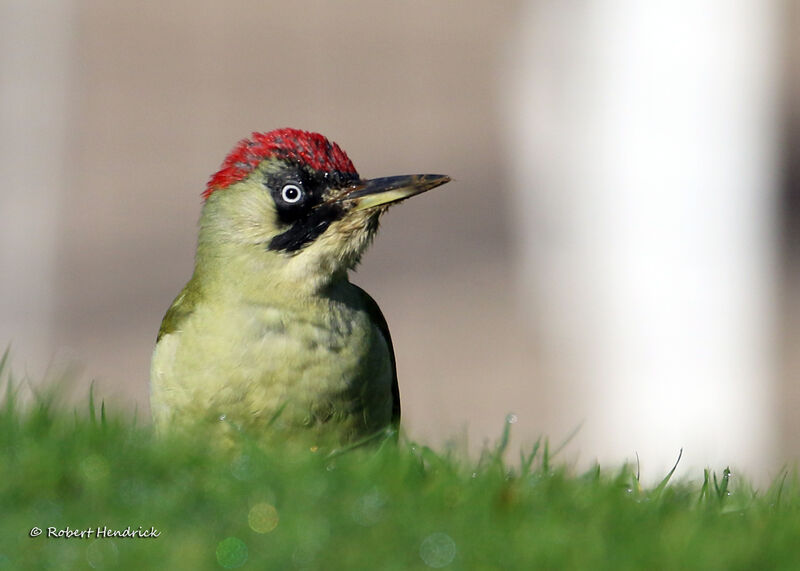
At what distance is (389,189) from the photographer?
486 cm

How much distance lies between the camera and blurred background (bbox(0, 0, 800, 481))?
378 inches

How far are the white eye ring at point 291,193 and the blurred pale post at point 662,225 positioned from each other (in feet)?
16.4

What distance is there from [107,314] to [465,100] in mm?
3012

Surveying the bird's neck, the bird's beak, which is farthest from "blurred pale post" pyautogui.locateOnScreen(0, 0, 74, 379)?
the bird's beak

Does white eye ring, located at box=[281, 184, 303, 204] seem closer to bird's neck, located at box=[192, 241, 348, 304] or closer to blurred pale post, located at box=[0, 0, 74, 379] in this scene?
bird's neck, located at box=[192, 241, 348, 304]

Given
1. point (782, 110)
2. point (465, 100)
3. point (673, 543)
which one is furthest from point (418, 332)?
point (673, 543)

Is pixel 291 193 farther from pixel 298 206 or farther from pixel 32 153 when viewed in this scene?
pixel 32 153

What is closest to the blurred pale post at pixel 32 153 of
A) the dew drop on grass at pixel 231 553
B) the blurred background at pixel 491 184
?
the blurred background at pixel 491 184

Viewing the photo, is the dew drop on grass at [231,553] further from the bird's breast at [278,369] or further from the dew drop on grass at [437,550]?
the bird's breast at [278,369]

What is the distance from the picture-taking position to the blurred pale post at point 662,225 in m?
9.55

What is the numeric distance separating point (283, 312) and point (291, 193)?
50 centimetres

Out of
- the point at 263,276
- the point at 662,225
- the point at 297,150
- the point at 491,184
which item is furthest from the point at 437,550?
the point at 491,184

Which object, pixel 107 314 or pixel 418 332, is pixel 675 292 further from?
pixel 107 314

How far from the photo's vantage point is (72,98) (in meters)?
10.3
